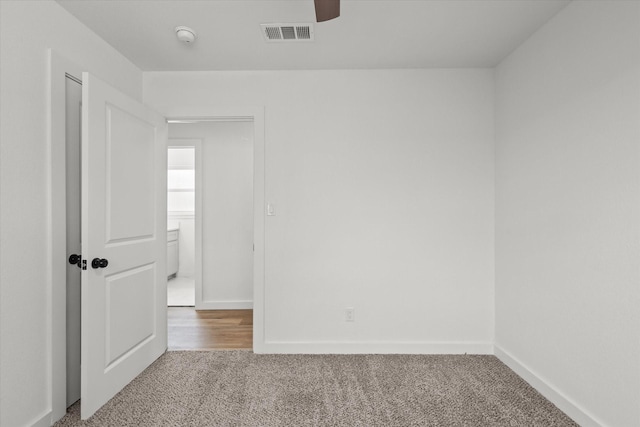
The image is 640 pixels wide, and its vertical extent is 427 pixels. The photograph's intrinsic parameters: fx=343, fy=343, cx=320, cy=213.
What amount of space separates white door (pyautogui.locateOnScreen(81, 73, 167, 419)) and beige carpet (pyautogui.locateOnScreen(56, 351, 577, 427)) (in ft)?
0.68

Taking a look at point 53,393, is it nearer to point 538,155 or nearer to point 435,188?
point 435,188

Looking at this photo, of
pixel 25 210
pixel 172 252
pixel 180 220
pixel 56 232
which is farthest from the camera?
pixel 180 220

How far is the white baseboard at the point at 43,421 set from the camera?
1.85 meters

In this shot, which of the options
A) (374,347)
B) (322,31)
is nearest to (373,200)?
(374,347)

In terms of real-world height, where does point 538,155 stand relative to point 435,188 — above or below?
above

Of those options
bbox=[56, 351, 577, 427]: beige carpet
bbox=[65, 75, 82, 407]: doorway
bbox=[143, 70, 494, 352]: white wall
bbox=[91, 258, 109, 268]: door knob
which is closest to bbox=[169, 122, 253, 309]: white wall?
bbox=[143, 70, 494, 352]: white wall

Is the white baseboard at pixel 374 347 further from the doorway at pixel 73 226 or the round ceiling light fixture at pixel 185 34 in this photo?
the round ceiling light fixture at pixel 185 34

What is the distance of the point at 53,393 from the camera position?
1969mm

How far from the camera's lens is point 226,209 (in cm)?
446

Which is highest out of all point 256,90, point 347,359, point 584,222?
point 256,90

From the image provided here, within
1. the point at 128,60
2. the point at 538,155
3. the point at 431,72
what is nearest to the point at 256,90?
the point at 128,60

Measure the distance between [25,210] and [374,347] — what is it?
2.59m

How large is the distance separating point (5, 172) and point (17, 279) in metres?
0.54

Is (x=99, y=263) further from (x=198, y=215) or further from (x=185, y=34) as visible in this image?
(x=198, y=215)
